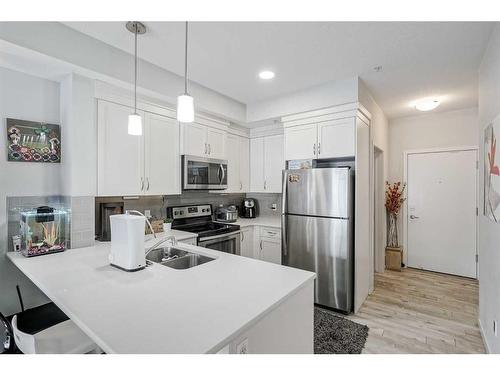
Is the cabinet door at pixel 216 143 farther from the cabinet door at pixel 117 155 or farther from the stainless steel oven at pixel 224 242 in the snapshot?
the stainless steel oven at pixel 224 242

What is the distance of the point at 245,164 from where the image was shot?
399 centimetres

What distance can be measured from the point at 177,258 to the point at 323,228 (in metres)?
1.59

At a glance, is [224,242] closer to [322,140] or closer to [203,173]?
[203,173]

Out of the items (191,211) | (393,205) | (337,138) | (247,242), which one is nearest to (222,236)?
(247,242)

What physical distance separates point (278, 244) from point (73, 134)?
250cm

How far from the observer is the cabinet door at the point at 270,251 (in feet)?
11.1

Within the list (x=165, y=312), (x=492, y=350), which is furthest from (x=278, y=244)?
(x=165, y=312)

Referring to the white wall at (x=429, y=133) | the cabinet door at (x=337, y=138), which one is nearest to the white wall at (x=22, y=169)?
the cabinet door at (x=337, y=138)

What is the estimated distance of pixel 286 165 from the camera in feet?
10.8

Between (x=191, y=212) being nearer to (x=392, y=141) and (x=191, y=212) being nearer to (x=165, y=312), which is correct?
(x=165, y=312)

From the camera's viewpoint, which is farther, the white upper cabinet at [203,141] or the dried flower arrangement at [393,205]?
the dried flower arrangement at [393,205]

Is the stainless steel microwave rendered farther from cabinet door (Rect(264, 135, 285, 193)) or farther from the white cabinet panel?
cabinet door (Rect(264, 135, 285, 193))

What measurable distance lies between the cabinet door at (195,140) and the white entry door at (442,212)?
3267mm

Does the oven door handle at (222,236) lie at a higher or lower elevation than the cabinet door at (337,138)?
lower
